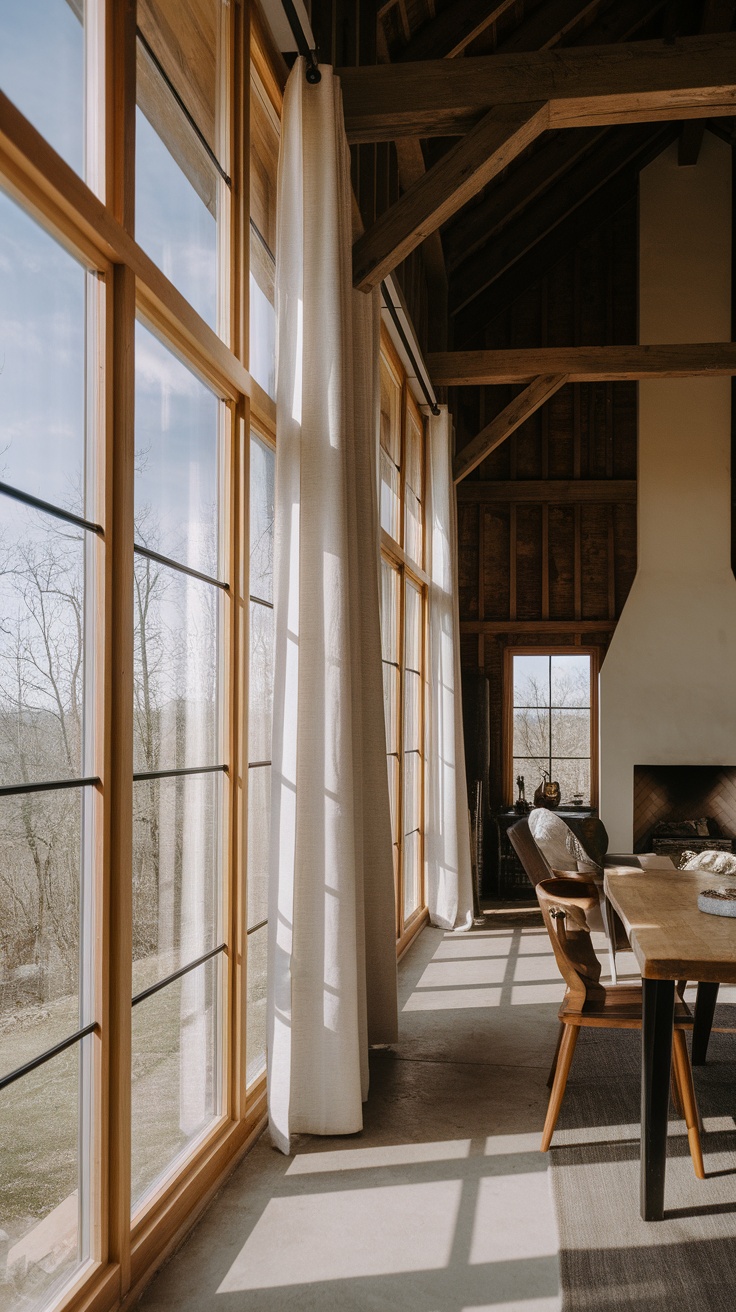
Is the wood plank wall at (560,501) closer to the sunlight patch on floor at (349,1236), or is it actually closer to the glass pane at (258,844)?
the glass pane at (258,844)

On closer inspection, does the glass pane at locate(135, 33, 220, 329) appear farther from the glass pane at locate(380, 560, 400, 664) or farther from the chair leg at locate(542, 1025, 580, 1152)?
the glass pane at locate(380, 560, 400, 664)

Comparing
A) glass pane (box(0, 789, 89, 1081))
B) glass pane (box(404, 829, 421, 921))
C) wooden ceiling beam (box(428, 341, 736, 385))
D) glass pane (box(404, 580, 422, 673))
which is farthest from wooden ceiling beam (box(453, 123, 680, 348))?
glass pane (box(0, 789, 89, 1081))

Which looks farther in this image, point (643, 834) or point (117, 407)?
point (643, 834)

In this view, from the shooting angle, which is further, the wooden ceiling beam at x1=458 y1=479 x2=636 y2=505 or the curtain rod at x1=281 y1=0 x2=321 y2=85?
the wooden ceiling beam at x1=458 y1=479 x2=636 y2=505

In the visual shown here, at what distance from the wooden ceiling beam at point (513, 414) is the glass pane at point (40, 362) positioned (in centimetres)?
553

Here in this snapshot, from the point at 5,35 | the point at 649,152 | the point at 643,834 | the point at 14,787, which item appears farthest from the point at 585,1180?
the point at 649,152

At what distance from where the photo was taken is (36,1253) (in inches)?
76.3

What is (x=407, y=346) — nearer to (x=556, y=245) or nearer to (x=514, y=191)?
(x=514, y=191)

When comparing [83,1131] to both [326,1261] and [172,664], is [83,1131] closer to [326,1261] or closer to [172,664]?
[326,1261]

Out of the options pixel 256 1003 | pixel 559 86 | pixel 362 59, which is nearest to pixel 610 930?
pixel 256 1003

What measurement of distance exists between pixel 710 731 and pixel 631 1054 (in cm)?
530

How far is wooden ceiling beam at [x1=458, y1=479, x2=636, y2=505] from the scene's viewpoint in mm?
9570

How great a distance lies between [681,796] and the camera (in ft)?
30.7

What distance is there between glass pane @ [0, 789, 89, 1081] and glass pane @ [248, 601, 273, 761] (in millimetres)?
1418
